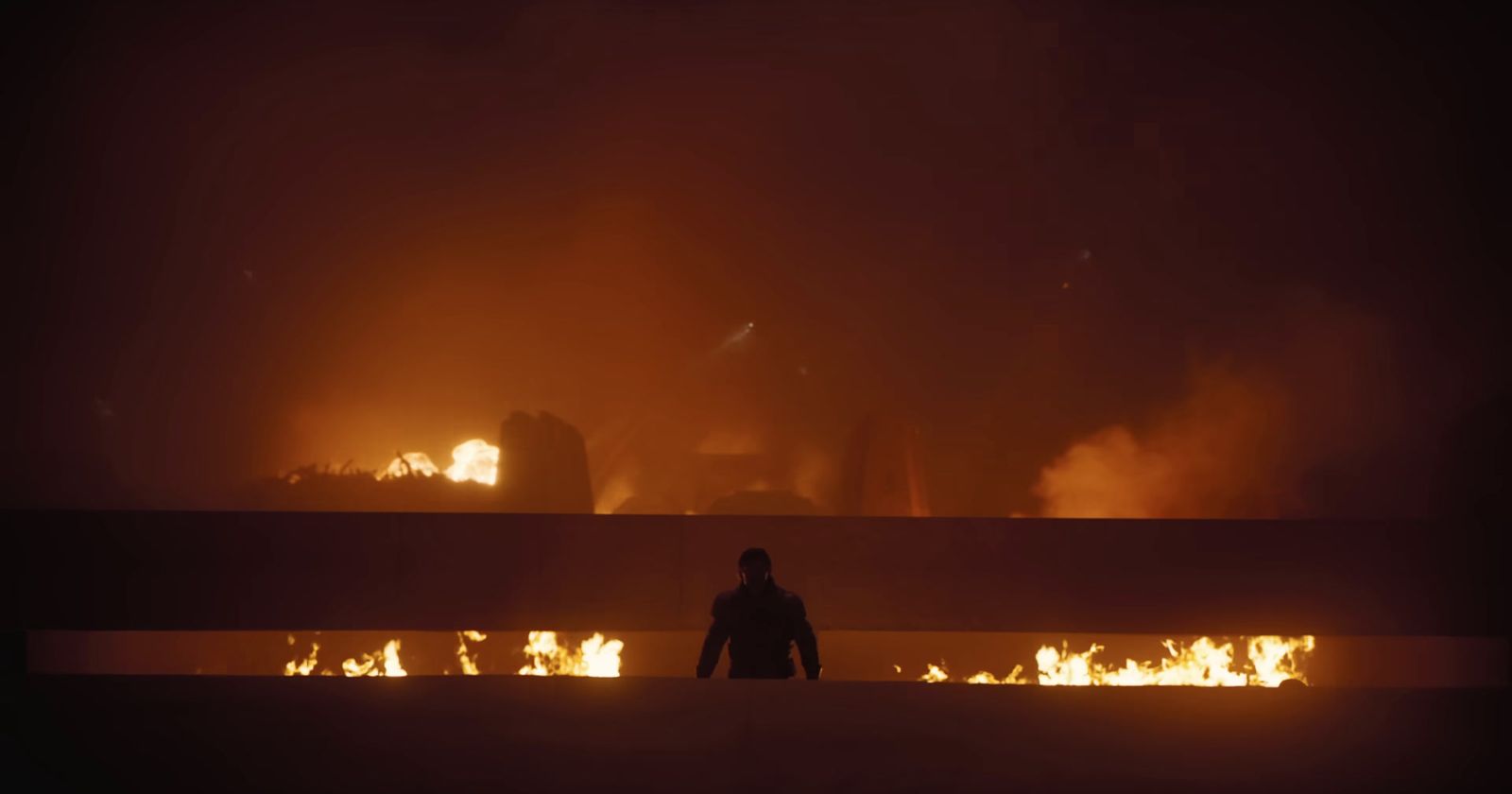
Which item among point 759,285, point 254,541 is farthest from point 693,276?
point 254,541

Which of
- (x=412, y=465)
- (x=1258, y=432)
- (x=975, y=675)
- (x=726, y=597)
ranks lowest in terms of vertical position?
(x=726, y=597)

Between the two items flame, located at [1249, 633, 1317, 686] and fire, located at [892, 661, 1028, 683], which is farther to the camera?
fire, located at [892, 661, 1028, 683]

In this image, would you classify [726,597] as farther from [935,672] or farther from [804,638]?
[935,672]

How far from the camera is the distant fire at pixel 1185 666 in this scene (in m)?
8.47

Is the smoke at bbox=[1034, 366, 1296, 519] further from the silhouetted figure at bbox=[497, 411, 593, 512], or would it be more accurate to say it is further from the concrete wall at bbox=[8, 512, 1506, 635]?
the silhouetted figure at bbox=[497, 411, 593, 512]

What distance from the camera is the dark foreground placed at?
8.95 ft

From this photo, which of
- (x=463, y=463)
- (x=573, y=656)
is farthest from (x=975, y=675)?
(x=463, y=463)

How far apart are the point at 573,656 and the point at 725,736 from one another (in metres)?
5.81

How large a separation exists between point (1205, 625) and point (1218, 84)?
7.15 m

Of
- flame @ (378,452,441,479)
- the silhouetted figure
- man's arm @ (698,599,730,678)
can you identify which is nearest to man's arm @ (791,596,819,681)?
man's arm @ (698,599,730,678)

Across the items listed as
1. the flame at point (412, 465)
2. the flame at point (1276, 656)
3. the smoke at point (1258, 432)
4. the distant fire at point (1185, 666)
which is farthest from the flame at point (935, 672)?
the flame at point (412, 465)

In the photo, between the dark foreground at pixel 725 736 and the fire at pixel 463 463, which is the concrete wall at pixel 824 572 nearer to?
the dark foreground at pixel 725 736

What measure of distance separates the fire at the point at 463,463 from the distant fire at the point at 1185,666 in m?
6.32

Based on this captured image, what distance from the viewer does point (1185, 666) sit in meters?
8.73
